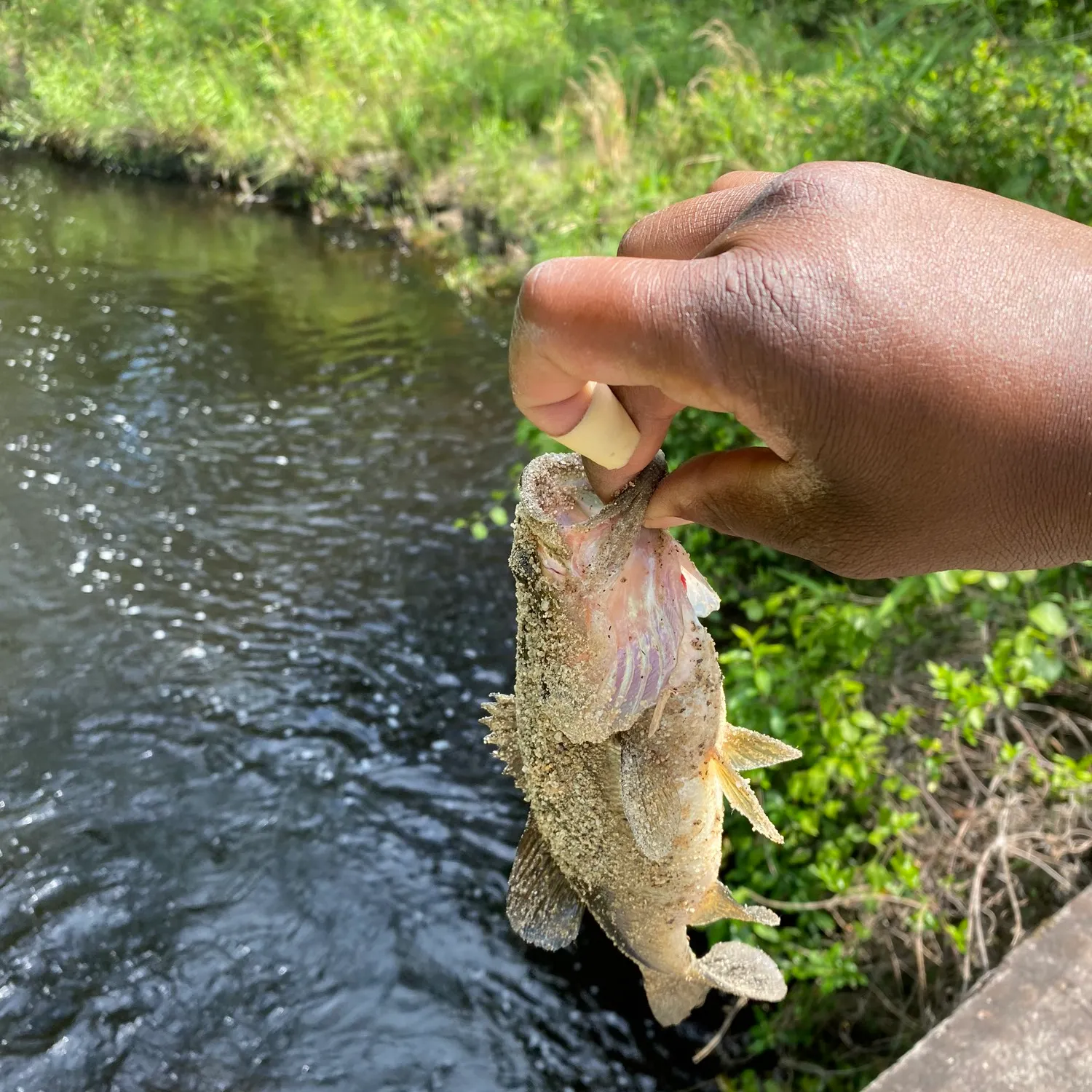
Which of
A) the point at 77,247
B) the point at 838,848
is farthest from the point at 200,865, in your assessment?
the point at 77,247

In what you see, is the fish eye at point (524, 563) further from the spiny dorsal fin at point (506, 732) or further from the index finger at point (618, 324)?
the index finger at point (618, 324)

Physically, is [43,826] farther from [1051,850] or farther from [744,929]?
[1051,850]

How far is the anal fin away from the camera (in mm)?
2578

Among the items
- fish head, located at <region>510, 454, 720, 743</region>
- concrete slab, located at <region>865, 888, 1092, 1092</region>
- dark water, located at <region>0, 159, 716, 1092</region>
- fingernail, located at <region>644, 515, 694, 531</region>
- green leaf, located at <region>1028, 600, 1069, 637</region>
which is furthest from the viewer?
dark water, located at <region>0, 159, 716, 1092</region>

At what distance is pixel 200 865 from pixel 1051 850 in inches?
157

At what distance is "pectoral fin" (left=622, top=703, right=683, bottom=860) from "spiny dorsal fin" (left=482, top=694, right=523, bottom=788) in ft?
1.30

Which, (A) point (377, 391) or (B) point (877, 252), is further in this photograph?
(A) point (377, 391)

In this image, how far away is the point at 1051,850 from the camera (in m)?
3.38

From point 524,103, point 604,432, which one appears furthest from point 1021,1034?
point 524,103

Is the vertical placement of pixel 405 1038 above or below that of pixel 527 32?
below

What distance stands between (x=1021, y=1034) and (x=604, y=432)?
2543 millimetres

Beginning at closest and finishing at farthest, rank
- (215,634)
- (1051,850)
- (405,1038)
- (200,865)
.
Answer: (1051,850) → (405,1038) → (200,865) → (215,634)

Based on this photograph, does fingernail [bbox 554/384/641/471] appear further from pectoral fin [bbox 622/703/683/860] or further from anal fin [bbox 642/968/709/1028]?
anal fin [bbox 642/968/709/1028]

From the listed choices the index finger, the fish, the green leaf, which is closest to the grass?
the green leaf
